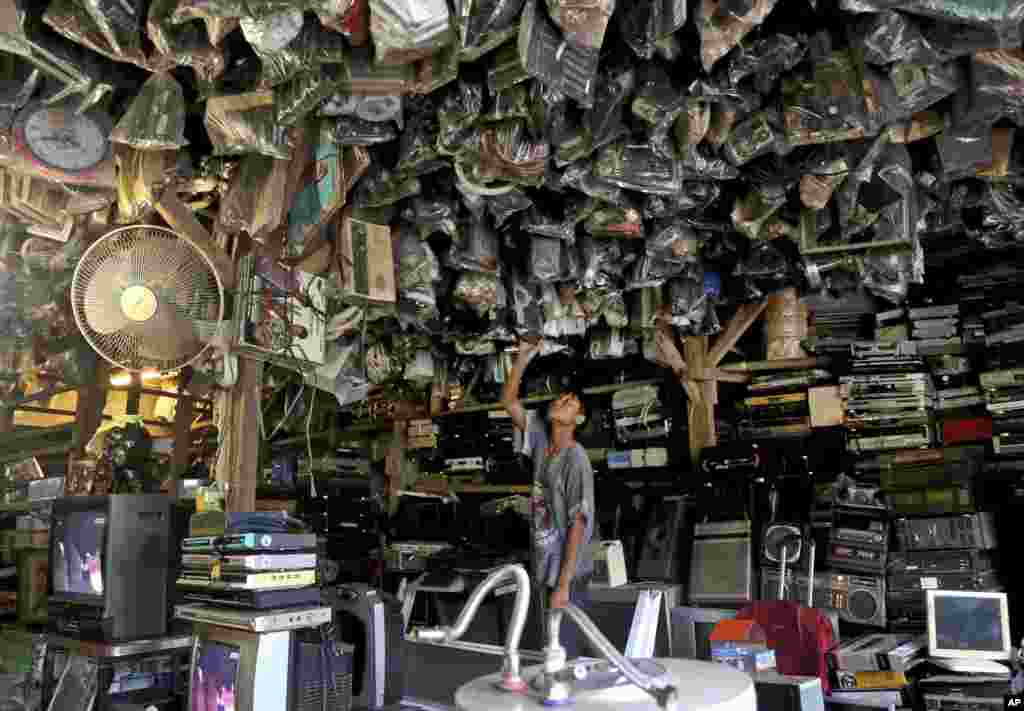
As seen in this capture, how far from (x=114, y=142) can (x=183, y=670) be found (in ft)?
6.16

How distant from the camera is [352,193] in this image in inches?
136

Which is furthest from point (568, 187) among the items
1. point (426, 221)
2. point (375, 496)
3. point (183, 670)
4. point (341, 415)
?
point (341, 415)

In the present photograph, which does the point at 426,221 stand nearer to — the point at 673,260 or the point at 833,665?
the point at 673,260

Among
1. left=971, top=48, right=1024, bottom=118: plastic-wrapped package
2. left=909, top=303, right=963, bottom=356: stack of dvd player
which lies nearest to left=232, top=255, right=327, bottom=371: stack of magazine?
left=971, top=48, right=1024, bottom=118: plastic-wrapped package

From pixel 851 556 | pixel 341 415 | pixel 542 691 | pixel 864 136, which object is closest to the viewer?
pixel 542 691

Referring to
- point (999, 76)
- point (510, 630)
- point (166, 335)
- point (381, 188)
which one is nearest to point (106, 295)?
point (166, 335)

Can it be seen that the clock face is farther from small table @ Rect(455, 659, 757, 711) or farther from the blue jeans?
the blue jeans

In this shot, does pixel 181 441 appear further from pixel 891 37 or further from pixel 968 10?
pixel 968 10

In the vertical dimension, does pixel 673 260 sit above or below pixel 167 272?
above

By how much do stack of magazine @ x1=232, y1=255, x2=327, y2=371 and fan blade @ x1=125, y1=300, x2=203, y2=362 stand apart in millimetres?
171

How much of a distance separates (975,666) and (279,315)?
3.41 meters

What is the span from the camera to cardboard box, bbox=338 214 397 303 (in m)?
3.52

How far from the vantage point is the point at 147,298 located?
2.94 meters

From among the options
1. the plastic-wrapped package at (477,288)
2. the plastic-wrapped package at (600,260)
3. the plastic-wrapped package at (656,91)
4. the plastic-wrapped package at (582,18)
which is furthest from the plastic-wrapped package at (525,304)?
the plastic-wrapped package at (582,18)
